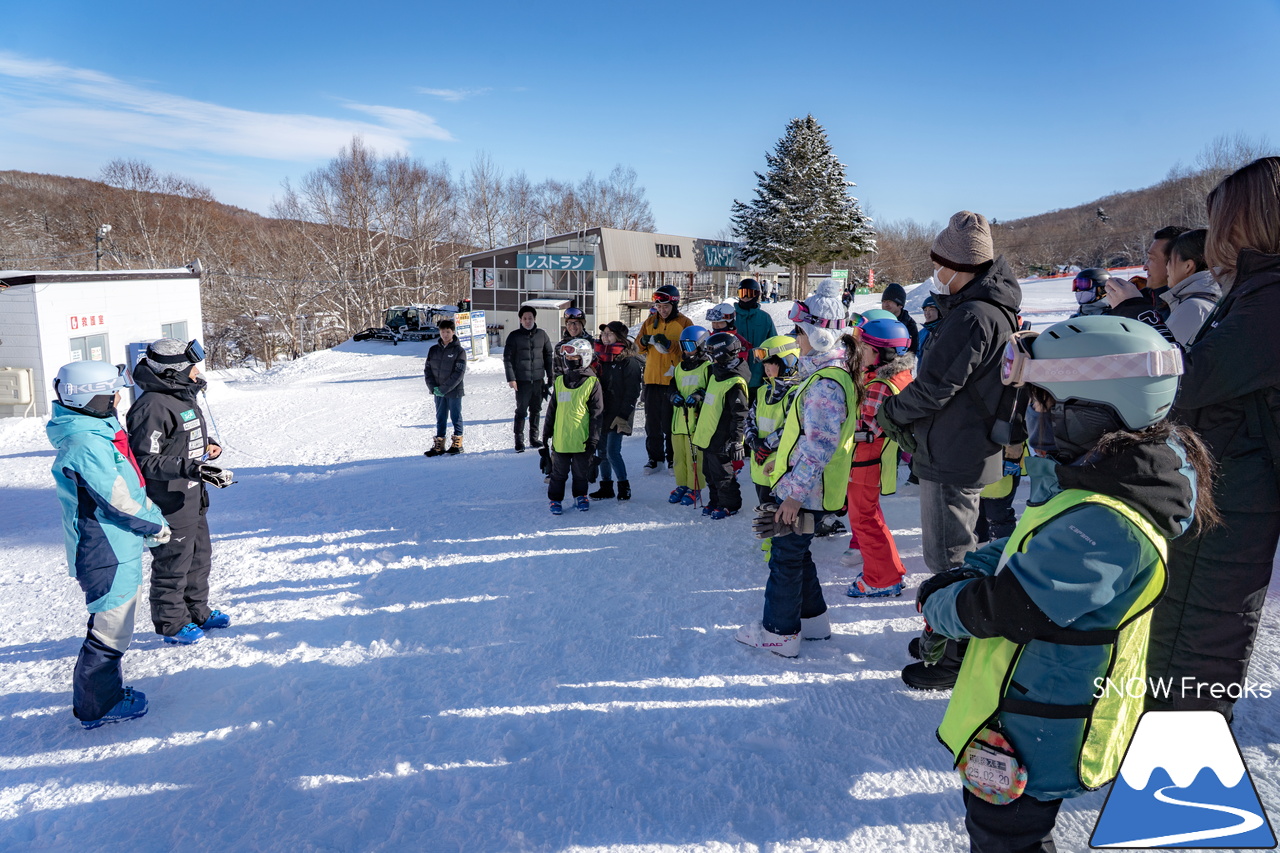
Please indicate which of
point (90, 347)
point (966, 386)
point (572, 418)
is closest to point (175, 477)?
point (572, 418)

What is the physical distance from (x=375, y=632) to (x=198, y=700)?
3.03ft

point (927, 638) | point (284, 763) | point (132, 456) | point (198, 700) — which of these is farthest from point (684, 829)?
point (132, 456)

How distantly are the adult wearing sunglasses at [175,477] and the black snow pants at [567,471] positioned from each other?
2745 millimetres

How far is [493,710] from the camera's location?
3268 millimetres

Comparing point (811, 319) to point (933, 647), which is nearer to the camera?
point (933, 647)

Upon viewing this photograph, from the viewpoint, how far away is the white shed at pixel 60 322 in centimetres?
1258

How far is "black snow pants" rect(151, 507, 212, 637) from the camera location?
3.97 meters

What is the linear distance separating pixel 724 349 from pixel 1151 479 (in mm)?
4176

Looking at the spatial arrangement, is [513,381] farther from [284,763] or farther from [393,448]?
[284,763]

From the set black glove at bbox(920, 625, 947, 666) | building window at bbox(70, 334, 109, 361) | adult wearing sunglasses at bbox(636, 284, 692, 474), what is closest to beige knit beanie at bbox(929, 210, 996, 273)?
black glove at bbox(920, 625, 947, 666)

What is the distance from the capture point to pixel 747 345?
23.0ft

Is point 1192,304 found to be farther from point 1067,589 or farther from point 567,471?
point 567,471

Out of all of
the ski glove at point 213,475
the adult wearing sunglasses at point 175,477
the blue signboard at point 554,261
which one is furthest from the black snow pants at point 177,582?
the blue signboard at point 554,261

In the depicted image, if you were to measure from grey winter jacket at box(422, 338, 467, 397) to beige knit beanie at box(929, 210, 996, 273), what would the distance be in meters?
6.43
